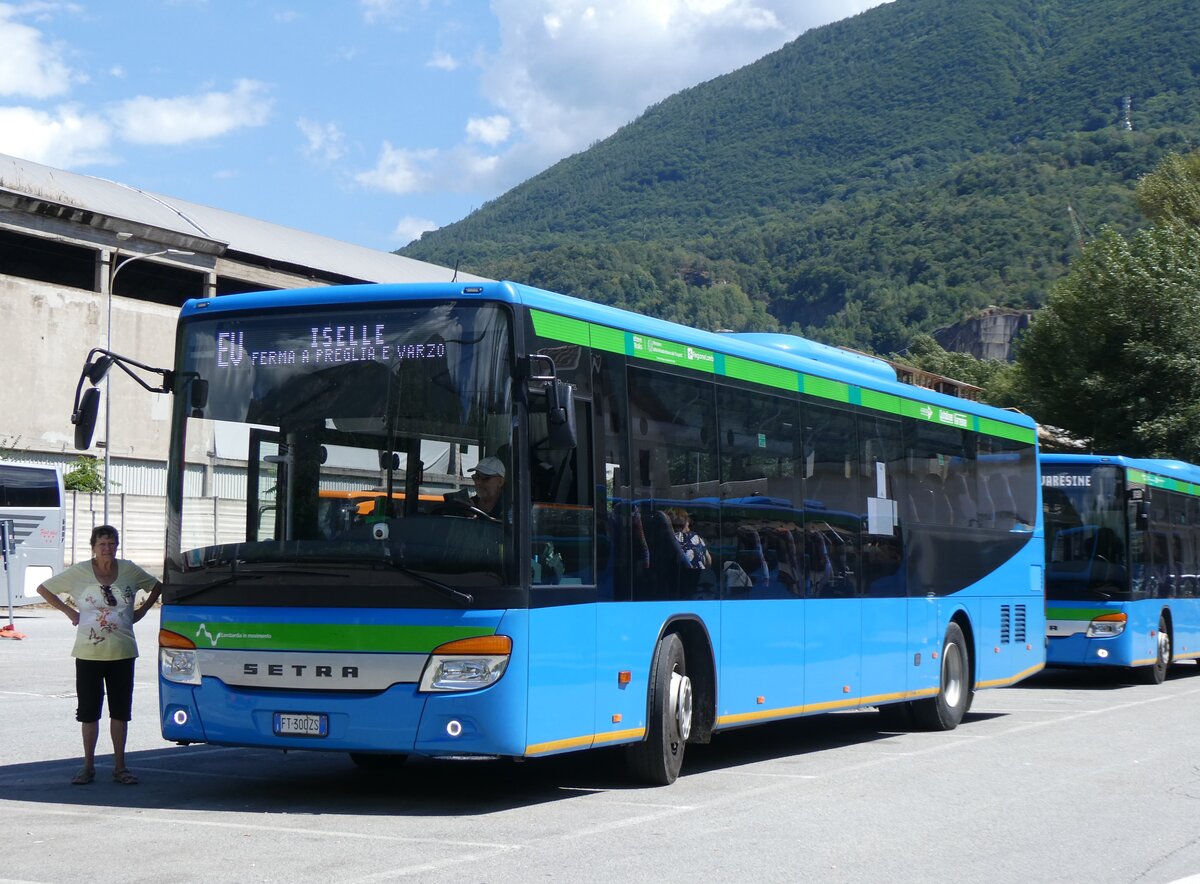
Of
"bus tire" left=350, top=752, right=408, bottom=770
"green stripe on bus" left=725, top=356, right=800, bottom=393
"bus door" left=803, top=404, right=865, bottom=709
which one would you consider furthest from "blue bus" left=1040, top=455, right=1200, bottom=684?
"bus tire" left=350, top=752, right=408, bottom=770

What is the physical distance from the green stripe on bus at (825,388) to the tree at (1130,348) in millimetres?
29245

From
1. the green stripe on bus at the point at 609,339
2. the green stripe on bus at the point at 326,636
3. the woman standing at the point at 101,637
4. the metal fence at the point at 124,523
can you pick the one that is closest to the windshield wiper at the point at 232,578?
the green stripe on bus at the point at 326,636

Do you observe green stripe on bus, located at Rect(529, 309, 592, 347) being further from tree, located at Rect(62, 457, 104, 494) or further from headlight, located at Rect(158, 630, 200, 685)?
tree, located at Rect(62, 457, 104, 494)

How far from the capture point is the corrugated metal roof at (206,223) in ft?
184

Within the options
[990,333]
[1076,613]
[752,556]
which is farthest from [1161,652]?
[990,333]

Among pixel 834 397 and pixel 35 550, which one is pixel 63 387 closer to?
pixel 35 550

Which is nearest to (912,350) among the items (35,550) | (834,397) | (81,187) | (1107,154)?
(1107,154)

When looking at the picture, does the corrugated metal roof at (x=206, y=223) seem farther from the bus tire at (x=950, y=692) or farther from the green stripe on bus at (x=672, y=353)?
the green stripe on bus at (x=672, y=353)

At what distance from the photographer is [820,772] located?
12.1m

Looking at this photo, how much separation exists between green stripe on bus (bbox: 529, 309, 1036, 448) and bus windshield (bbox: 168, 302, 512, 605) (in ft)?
2.32

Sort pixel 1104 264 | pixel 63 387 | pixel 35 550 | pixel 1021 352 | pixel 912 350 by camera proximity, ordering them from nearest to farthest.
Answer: pixel 35 550
pixel 1104 264
pixel 1021 352
pixel 63 387
pixel 912 350

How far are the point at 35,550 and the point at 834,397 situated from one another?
2512 centimetres

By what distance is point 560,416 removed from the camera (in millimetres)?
9031

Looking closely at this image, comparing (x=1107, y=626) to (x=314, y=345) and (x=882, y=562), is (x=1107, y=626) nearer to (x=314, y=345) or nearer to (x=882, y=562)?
(x=882, y=562)
